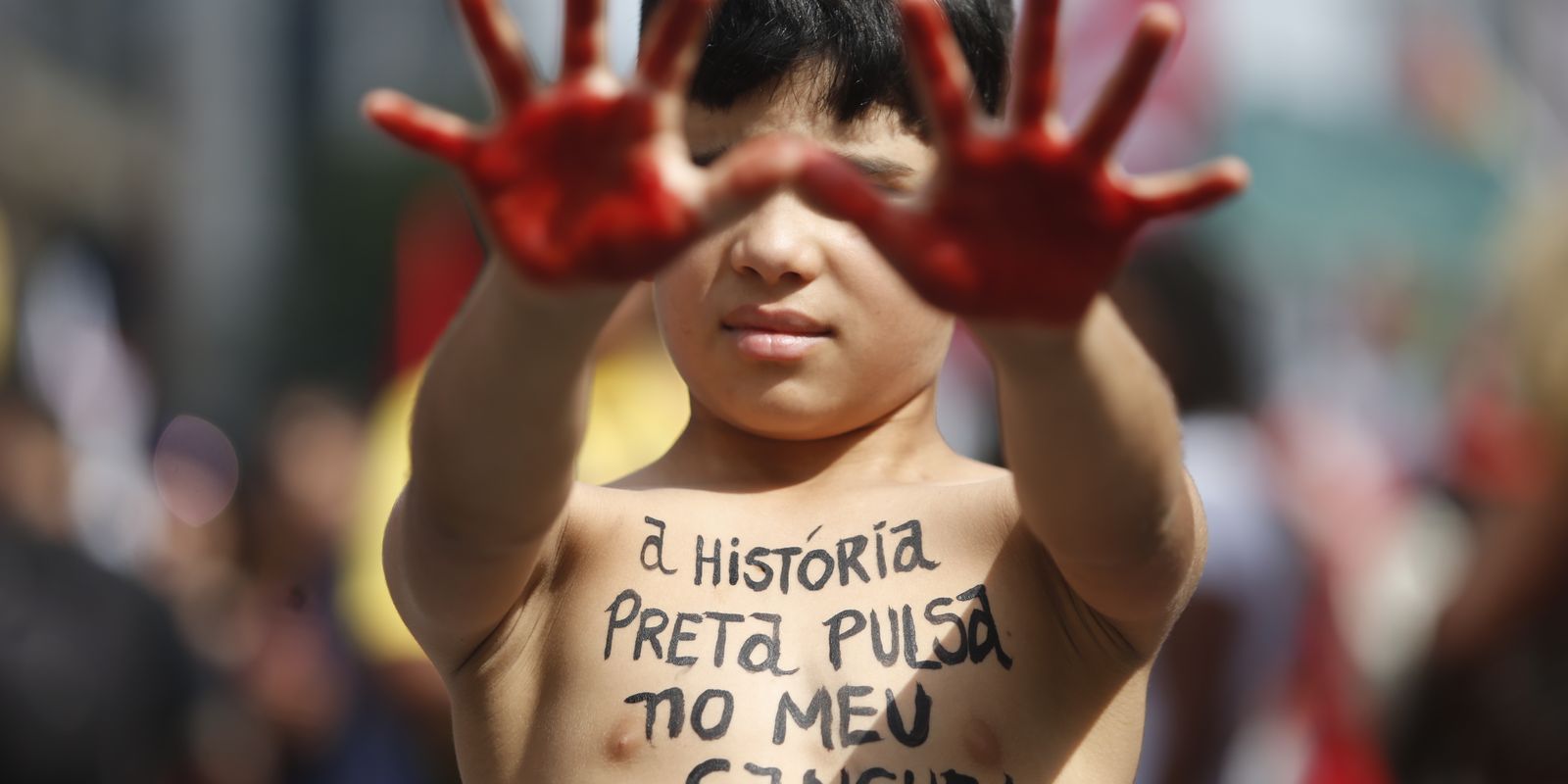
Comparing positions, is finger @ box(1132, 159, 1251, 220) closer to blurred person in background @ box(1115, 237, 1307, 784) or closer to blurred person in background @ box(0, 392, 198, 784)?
blurred person in background @ box(1115, 237, 1307, 784)

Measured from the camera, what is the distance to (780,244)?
7.30ft

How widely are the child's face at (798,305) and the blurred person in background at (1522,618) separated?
1.38 m

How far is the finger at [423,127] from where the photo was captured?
5.61 ft

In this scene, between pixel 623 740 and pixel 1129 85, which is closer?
pixel 1129 85

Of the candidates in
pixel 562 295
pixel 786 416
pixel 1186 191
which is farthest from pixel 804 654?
pixel 1186 191

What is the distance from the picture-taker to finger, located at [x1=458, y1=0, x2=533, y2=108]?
1721 millimetres

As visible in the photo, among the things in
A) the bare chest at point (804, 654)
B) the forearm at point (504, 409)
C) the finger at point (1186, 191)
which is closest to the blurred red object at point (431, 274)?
the bare chest at point (804, 654)

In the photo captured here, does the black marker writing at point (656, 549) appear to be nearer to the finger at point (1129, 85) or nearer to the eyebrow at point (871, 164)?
the eyebrow at point (871, 164)

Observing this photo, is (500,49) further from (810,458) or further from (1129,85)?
(810,458)

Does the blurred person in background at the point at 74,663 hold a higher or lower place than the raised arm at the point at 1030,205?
lower

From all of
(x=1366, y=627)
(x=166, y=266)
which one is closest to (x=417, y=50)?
(x=166, y=266)

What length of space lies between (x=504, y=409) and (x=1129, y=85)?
2.17 ft

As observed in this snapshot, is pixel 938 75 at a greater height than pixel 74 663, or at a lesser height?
greater

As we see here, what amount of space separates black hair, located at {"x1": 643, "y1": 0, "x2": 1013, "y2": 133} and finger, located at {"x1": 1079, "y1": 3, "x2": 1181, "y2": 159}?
25.3 inches
